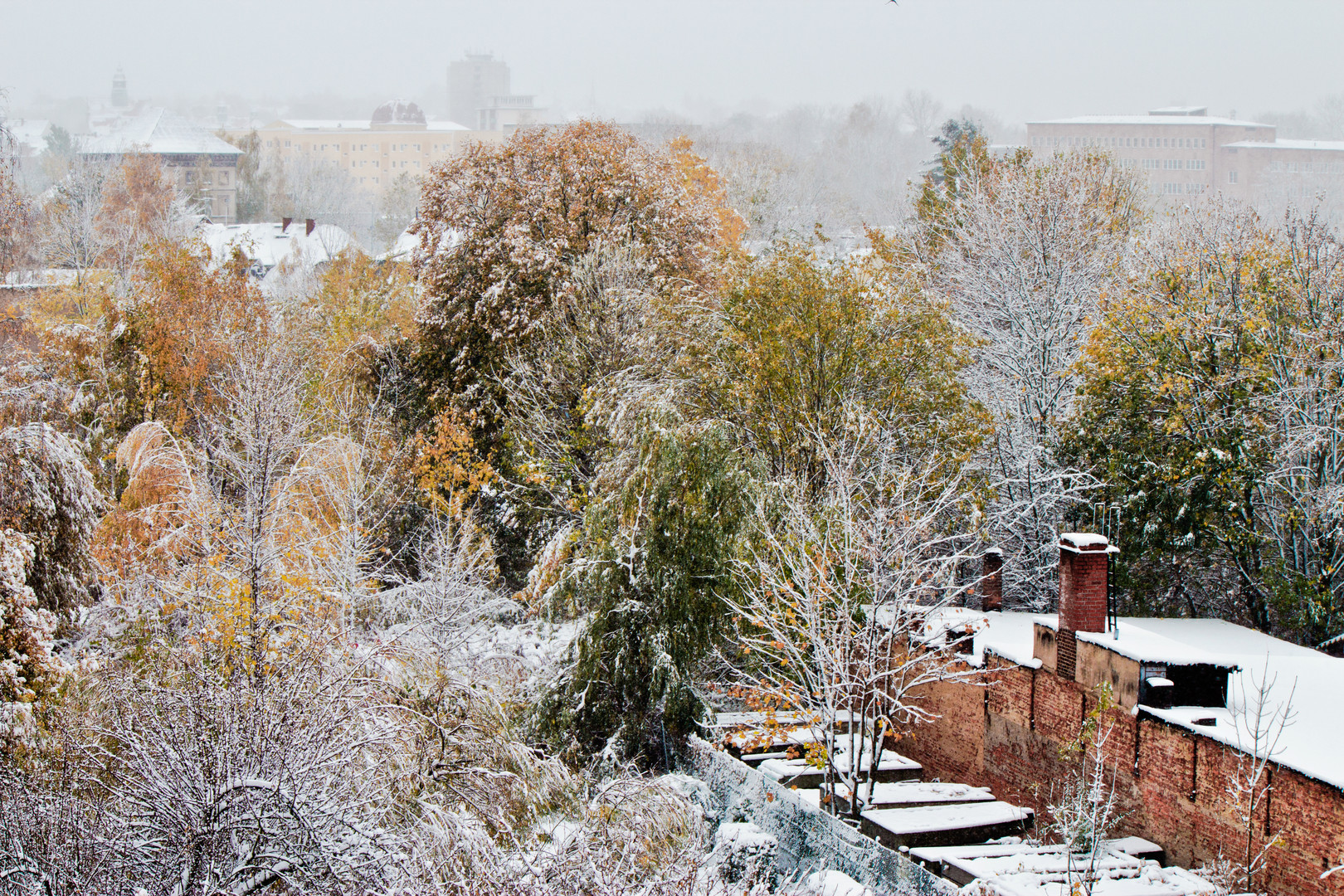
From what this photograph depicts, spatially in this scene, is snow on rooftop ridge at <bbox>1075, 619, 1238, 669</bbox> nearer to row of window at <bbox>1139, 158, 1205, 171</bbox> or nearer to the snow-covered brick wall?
the snow-covered brick wall

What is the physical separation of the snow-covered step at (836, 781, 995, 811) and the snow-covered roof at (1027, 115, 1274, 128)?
98093mm

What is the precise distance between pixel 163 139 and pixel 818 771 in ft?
330

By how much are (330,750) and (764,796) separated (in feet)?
23.9

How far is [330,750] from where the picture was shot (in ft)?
28.9

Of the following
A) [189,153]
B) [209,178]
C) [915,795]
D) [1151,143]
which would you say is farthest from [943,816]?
[1151,143]

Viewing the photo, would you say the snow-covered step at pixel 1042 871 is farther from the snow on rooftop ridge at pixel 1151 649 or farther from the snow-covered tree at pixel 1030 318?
the snow-covered tree at pixel 1030 318

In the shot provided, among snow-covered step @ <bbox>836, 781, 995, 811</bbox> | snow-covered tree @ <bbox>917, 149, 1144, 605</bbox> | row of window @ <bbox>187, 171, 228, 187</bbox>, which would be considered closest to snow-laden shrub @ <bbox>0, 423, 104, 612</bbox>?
snow-covered step @ <bbox>836, 781, 995, 811</bbox>

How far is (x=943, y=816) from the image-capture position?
13.8 m

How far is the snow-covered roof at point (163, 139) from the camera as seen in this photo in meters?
95.6

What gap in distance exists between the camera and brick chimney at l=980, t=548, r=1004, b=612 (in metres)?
18.0

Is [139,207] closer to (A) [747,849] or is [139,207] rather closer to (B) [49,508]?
(B) [49,508]

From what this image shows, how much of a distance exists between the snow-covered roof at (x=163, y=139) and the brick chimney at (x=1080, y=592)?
304 feet

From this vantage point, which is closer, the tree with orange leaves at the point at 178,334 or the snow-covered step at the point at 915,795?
the snow-covered step at the point at 915,795

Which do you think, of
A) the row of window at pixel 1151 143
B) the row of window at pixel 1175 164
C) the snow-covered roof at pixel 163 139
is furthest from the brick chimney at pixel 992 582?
the row of window at pixel 1175 164
